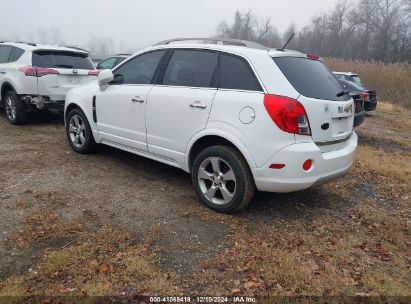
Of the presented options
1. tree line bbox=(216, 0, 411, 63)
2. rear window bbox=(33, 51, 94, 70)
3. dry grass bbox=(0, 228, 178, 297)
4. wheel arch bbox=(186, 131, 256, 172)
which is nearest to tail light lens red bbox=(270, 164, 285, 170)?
wheel arch bbox=(186, 131, 256, 172)

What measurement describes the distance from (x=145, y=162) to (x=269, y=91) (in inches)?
107

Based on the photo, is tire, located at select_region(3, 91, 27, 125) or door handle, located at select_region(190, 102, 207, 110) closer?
door handle, located at select_region(190, 102, 207, 110)

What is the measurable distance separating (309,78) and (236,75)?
2.47 ft

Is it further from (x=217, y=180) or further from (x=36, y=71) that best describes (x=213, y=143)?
(x=36, y=71)

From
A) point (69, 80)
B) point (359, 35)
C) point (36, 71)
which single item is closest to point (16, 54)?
point (36, 71)

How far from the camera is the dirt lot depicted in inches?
120

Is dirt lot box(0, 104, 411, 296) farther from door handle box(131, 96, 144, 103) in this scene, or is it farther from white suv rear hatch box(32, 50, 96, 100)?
white suv rear hatch box(32, 50, 96, 100)

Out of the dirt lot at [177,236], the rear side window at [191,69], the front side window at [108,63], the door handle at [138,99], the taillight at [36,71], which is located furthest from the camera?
the front side window at [108,63]

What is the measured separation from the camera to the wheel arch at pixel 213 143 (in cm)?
380

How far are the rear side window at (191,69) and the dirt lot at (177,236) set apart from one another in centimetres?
133

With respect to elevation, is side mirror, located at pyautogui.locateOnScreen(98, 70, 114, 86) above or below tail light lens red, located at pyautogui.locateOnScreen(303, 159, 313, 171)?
above

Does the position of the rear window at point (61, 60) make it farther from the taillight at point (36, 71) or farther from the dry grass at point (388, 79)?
the dry grass at point (388, 79)

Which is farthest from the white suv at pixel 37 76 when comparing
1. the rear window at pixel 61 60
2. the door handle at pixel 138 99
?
the door handle at pixel 138 99

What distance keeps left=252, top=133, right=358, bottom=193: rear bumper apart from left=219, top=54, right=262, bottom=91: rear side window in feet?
2.31
